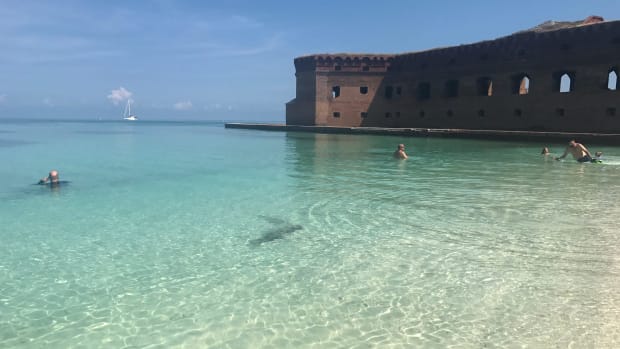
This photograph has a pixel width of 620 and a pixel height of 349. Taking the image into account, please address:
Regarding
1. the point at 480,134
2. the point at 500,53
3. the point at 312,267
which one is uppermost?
the point at 500,53

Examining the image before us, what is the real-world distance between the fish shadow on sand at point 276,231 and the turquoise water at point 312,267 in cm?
3

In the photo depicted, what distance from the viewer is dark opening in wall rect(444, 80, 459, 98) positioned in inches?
1124

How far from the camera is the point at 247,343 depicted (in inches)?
112

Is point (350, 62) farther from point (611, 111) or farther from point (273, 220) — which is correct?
point (273, 220)

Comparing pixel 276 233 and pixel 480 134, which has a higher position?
pixel 480 134

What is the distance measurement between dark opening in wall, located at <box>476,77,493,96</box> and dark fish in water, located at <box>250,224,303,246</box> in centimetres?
2414

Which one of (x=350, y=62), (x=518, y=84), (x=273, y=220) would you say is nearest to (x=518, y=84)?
(x=518, y=84)

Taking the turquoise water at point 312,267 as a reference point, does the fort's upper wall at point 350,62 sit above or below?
above

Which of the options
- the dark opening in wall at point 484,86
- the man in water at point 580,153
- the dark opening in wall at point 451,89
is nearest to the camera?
the man in water at point 580,153

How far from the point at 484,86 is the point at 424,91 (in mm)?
4367

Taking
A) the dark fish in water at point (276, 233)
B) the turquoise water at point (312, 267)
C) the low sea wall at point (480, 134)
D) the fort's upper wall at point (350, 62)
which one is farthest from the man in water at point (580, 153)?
the fort's upper wall at point (350, 62)

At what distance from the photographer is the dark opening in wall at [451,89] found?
28.5 m

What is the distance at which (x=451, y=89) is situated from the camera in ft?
95.3

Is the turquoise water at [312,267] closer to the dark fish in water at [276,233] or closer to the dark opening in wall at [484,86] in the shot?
the dark fish in water at [276,233]
